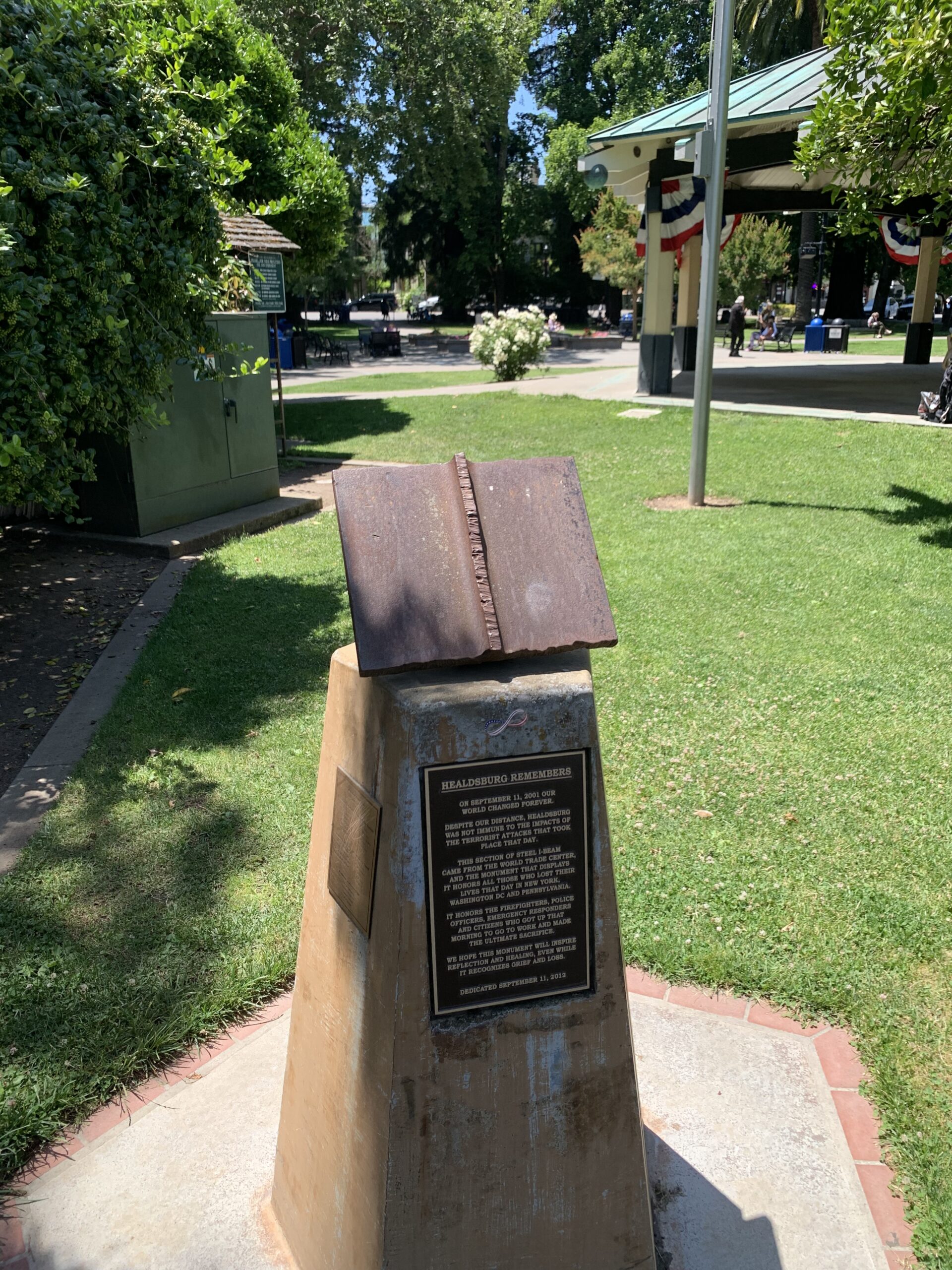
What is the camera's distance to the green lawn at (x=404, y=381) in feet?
74.5

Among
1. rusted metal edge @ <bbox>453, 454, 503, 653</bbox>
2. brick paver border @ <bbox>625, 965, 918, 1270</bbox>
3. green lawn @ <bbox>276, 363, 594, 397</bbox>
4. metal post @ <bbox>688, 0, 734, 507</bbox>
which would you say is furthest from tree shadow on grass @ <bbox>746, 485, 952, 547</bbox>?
green lawn @ <bbox>276, 363, 594, 397</bbox>

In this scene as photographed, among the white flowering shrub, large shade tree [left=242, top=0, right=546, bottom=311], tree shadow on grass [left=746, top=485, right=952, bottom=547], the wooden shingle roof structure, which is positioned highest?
large shade tree [left=242, top=0, right=546, bottom=311]

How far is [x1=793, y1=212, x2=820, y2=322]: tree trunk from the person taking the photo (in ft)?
129

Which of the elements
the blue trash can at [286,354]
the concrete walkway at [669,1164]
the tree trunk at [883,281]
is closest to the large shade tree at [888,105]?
the concrete walkway at [669,1164]

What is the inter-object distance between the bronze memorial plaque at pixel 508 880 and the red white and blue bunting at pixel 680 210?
15759mm

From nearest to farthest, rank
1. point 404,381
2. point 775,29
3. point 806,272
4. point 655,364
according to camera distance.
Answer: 1. point 655,364
2. point 404,381
3. point 775,29
4. point 806,272

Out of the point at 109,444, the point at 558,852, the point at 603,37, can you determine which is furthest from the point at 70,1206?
the point at 603,37

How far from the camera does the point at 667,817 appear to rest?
4.62 m

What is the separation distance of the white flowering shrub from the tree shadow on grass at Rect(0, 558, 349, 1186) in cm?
1608

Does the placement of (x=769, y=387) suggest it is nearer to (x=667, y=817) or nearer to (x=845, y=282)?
(x=667, y=817)

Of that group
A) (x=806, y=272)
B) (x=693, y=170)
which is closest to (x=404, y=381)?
(x=693, y=170)

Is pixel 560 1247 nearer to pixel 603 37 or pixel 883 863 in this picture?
pixel 883 863

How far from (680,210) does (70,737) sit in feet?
46.9

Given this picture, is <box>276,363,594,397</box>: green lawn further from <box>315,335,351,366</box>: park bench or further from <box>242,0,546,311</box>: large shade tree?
<box>242,0,546,311</box>: large shade tree
